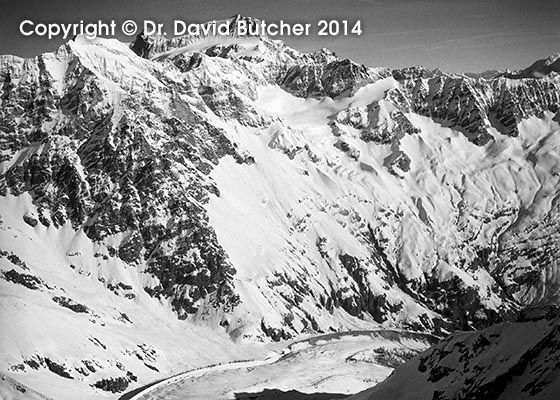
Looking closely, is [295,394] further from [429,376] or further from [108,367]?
[429,376]

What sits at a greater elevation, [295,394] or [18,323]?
[18,323]

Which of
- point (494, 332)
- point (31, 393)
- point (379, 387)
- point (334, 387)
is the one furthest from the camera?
point (334, 387)

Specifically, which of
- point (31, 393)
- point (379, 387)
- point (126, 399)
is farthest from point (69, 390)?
point (379, 387)

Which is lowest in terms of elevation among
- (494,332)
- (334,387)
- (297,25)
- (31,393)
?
(334,387)

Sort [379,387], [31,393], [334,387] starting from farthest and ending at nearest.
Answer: [334,387] → [31,393] → [379,387]

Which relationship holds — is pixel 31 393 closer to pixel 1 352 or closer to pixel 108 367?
pixel 1 352

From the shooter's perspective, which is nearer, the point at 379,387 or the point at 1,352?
the point at 379,387
